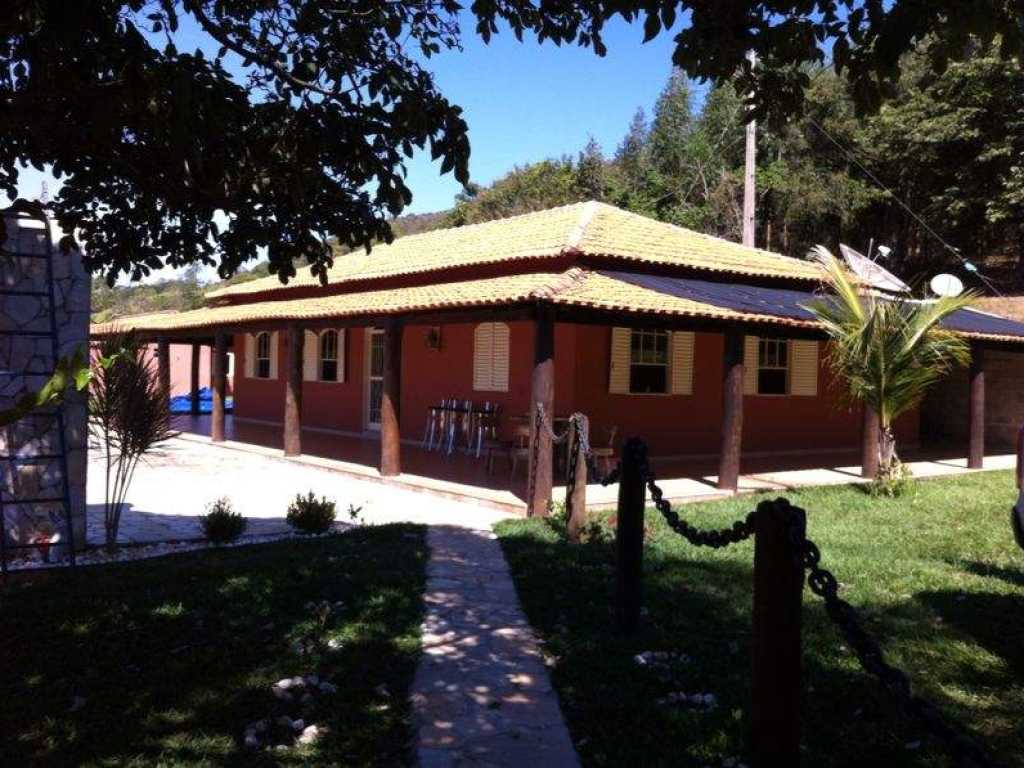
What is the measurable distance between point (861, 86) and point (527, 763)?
129 inches

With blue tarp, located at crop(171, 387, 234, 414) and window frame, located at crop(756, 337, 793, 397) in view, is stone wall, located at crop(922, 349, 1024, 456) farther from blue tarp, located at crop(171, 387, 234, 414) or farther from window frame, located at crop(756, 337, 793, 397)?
blue tarp, located at crop(171, 387, 234, 414)

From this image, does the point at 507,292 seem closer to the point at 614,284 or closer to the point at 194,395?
the point at 614,284

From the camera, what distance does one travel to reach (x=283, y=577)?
600cm

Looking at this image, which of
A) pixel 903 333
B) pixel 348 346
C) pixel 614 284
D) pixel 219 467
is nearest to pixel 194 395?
pixel 348 346

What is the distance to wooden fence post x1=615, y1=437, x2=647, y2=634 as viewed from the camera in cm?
473

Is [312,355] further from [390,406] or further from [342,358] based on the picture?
[390,406]

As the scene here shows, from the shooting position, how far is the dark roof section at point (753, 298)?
37.8 feet

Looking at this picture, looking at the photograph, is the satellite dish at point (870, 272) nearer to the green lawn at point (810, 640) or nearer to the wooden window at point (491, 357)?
the wooden window at point (491, 357)

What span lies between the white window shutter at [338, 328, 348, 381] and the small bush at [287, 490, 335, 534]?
10206 millimetres

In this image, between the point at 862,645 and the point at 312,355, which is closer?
the point at 862,645

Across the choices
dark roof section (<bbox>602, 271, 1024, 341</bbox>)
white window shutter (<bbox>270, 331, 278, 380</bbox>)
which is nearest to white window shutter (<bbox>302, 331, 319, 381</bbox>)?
white window shutter (<bbox>270, 331, 278, 380</bbox>)

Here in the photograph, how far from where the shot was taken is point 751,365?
15258 mm

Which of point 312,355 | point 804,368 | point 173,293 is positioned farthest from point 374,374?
point 173,293

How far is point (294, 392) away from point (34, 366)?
7436 millimetres
